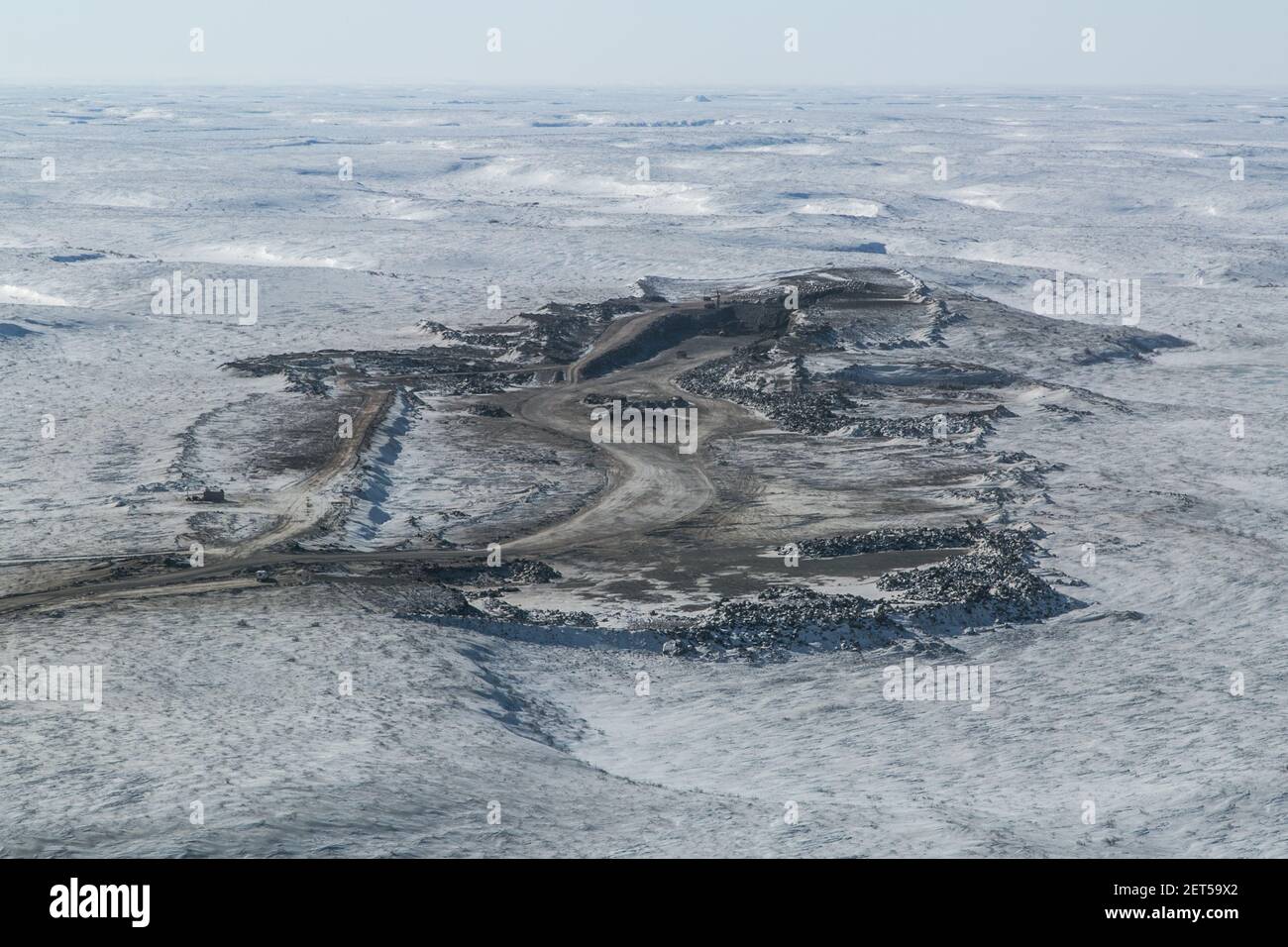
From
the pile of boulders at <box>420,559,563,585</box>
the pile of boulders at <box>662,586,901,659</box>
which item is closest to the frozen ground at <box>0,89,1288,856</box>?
the pile of boulders at <box>662,586,901,659</box>

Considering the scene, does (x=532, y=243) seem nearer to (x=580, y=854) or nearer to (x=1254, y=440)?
(x=1254, y=440)

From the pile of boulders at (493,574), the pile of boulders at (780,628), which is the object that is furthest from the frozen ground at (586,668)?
Answer: the pile of boulders at (493,574)

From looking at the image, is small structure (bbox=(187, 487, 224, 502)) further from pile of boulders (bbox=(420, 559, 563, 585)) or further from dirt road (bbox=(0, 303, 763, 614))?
pile of boulders (bbox=(420, 559, 563, 585))

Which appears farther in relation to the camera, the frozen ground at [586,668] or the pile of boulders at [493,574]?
the pile of boulders at [493,574]

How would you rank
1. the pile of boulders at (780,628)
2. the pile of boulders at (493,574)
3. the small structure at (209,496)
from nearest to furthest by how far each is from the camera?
the pile of boulders at (780,628), the pile of boulders at (493,574), the small structure at (209,496)

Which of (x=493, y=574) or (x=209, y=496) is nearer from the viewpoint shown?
(x=493, y=574)

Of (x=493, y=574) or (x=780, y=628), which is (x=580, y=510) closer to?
(x=493, y=574)

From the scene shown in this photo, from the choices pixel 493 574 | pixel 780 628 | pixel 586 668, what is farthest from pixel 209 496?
pixel 780 628

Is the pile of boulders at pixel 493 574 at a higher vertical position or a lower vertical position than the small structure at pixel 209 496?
lower

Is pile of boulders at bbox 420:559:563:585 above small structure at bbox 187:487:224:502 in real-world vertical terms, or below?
below

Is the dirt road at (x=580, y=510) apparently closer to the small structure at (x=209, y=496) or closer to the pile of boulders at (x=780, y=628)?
the small structure at (x=209, y=496)

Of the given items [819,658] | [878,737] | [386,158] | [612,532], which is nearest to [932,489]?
[612,532]
